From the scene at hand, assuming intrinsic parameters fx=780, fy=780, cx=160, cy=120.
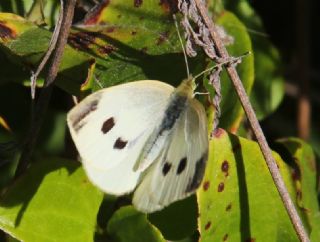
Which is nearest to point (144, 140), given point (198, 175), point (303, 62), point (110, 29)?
point (198, 175)

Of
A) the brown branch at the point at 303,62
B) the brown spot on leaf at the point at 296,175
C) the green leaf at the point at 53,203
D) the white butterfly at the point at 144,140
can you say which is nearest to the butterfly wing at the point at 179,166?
the white butterfly at the point at 144,140

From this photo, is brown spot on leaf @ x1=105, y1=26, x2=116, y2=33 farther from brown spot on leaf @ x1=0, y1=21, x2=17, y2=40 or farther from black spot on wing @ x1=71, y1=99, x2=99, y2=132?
black spot on wing @ x1=71, y1=99, x2=99, y2=132

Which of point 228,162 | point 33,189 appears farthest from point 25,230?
point 228,162

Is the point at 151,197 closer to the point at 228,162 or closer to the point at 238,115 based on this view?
the point at 228,162

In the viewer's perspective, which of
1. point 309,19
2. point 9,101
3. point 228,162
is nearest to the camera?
point 228,162

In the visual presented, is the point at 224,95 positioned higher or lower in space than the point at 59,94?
higher

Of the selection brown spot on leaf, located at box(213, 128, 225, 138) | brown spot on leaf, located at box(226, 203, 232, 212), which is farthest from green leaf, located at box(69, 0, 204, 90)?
brown spot on leaf, located at box(226, 203, 232, 212)
